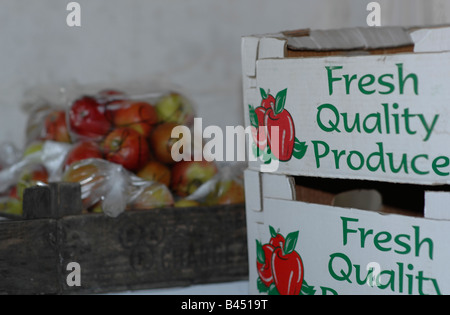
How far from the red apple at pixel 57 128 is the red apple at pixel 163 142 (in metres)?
0.19

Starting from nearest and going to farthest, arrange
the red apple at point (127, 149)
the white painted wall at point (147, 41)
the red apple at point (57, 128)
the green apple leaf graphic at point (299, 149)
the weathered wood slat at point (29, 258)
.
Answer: the green apple leaf graphic at point (299, 149) < the weathered wood slat at point (29, 258) < the red apple at point (127, 149) < the red apple at point (57, 128) < the white painted wall at point (147, 41)

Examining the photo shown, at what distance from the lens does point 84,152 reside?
3.84 ft

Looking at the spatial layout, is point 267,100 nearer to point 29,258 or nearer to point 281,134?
point 281,134

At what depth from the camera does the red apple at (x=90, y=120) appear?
3.95 ft

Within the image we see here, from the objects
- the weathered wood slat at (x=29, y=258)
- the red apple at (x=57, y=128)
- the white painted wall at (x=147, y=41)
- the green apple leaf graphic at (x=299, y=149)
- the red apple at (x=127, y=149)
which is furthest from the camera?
the white painted wall at (x=147, y=41)

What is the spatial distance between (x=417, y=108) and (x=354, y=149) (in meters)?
0.10

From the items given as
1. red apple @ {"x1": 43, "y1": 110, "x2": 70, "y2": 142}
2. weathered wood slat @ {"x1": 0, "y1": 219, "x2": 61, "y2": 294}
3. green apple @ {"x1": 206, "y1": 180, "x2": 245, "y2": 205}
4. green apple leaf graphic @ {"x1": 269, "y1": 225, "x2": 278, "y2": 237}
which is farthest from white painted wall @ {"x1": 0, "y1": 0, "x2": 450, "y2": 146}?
green apple leaf graphic @ {"x1": 269, "y1": 225, "x2": 278, "y2": 237}

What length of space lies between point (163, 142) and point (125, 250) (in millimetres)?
205

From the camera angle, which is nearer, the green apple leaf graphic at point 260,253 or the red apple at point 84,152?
the green apple leaf graphic at point 260,253

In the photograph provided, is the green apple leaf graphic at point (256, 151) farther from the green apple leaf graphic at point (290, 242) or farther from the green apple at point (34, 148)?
the green apple at point (34, 148)

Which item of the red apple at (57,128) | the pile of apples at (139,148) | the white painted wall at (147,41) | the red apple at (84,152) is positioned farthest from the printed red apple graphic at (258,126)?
the white painted wall at (147,41)
